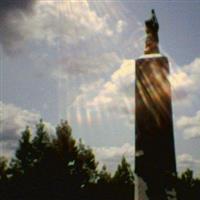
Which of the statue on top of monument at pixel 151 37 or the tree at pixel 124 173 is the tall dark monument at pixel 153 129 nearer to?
the statue on top of monument at pixel 151 37

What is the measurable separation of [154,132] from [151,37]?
2.55 metres

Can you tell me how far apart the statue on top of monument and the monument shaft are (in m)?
0.23

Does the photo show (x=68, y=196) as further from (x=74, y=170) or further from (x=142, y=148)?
(x=142, y=148)

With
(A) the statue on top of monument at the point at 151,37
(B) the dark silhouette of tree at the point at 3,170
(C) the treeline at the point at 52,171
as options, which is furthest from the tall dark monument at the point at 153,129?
(B) the dark silhouette of tree at the point at 3,170

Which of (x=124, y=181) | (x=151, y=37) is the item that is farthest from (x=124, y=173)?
(x=151, y=37)

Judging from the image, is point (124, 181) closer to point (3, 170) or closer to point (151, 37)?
point (3, 170)

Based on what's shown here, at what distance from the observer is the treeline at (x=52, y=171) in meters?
22.8

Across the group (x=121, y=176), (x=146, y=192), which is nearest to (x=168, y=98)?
(x=146, y=192)

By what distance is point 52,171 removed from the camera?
22.8m

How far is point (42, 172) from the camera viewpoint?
2289 centimetres

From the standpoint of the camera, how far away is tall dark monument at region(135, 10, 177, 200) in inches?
334

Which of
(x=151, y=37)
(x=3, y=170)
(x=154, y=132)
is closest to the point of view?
(x=154, y=132)

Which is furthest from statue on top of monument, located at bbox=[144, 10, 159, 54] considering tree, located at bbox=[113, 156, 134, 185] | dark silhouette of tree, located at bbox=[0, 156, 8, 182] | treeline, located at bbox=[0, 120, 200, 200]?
tree, located at bbox=[113, 156, 134, 185]

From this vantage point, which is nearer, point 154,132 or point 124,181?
point 154,132
